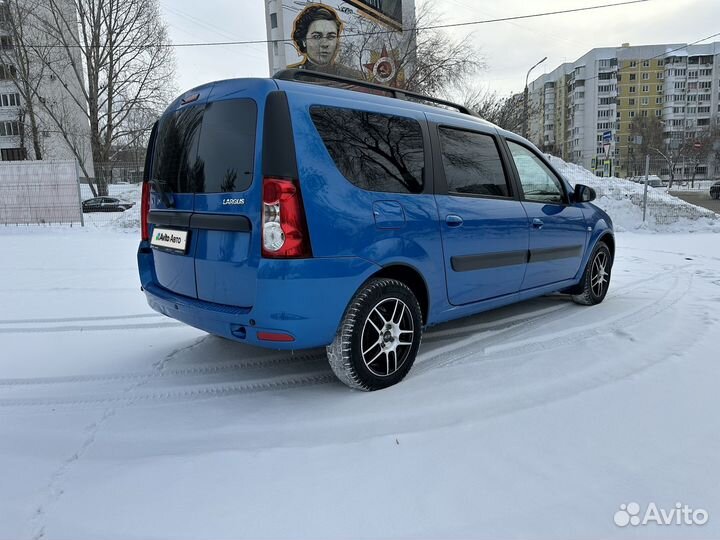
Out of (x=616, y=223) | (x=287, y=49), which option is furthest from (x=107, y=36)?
(x=616, y=223)

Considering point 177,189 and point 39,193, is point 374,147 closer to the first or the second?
point 177,189

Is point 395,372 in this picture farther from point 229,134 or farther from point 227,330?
point 229,134

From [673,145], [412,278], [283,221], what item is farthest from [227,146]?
[673,145]

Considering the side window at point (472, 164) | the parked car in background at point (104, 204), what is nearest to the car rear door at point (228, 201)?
the side window at point (472, 164)

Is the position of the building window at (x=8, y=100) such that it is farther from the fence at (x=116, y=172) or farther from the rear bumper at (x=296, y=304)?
the rear bumper at (x=296, y=304)

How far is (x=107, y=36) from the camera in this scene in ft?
97.1

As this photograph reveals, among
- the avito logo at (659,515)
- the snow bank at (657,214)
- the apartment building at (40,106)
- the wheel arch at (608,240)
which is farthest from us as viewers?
the apartment building at (40,106)

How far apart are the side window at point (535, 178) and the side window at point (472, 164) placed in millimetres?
296

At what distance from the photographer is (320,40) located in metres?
33.5

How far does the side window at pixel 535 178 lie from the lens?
4148 millimetres

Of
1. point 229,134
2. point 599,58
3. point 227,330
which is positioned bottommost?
point 227,330

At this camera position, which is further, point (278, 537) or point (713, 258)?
point (713, 258)

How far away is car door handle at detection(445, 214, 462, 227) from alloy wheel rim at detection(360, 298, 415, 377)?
673mm

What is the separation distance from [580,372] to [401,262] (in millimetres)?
1439
